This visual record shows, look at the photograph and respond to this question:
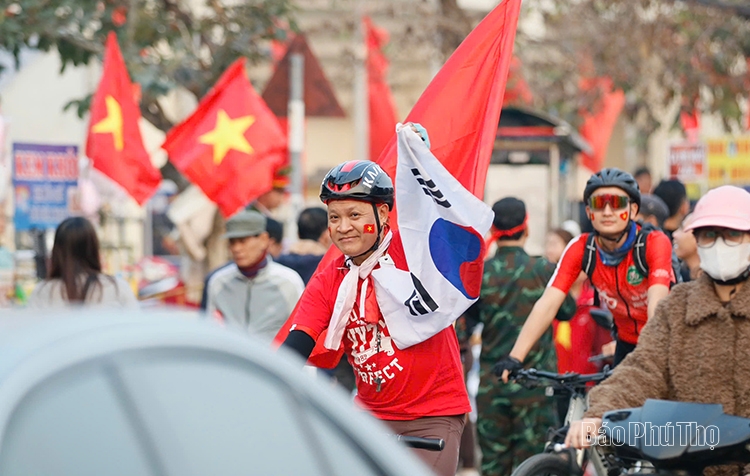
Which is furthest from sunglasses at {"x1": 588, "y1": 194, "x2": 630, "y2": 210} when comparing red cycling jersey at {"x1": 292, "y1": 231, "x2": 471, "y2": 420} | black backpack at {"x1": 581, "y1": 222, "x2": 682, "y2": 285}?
red cycling jersey at {"x1": 292, "y1": 231, "x2": 471, "y2": 420}

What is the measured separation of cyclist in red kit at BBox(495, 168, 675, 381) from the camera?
604 cm

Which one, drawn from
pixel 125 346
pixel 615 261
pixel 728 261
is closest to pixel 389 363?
pixel 728 261

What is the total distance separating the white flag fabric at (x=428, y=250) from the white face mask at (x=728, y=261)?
0.81m

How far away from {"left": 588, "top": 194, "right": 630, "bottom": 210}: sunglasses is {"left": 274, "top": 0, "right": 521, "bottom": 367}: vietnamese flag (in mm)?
737

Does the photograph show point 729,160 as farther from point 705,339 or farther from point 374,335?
point 374,335

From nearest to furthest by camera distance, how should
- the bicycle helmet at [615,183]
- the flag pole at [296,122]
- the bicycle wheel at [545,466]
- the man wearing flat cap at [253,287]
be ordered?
the bicycle wheel at [545,466] < the bicycle helmet at [615,183] < the man wearing flat cap at [253,287] < the flag pole at [296,122]

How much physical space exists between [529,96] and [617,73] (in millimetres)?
3130

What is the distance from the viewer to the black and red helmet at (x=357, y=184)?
15.1 ft

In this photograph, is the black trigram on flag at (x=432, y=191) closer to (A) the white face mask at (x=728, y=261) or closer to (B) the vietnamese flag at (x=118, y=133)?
(A) the white face mask at (x=728, y=261)

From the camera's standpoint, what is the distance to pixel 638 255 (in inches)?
239

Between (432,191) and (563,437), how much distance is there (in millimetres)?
1508

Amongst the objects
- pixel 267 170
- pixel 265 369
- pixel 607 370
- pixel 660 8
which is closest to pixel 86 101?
pixel 267 170

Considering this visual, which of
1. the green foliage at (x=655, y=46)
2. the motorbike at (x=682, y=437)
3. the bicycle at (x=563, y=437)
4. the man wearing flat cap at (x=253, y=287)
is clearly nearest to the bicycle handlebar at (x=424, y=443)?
the motorbike at (x=682, y=437)

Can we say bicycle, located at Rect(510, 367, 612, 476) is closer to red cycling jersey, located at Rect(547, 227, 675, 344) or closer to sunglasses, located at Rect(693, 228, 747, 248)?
red cycling jersey, located at Rect(547, 227, 675, 344)
